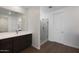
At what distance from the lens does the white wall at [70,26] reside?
159 cm

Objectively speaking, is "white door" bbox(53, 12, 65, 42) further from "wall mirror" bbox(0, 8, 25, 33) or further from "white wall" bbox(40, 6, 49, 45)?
"wall mirror" bbox(0, 8, 25, 33)

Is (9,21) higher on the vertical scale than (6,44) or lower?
higher

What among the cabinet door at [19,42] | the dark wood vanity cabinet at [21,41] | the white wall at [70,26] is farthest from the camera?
the cabinet door at [19,42]

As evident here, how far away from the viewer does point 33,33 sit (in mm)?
1868

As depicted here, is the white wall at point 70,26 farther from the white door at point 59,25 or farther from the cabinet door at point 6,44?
the cabinet door at point 6,44

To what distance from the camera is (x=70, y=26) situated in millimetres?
1684

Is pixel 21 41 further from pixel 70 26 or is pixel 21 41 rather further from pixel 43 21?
pixel 70 26

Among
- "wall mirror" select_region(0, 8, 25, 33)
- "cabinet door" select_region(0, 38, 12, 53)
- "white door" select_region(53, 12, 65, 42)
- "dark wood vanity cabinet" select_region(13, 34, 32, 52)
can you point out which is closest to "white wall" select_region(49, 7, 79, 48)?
"white door" select_region(53, 12, 65, 42)

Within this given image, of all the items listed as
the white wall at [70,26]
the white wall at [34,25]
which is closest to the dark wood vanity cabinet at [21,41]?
the white wall at [34,25]

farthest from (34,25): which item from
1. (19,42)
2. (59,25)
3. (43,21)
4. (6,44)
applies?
(6,44)

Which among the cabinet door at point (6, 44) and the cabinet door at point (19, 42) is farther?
the cabinet door at point (19, 42)

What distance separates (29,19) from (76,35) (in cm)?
107

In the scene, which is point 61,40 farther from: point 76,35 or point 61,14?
point 61,14
